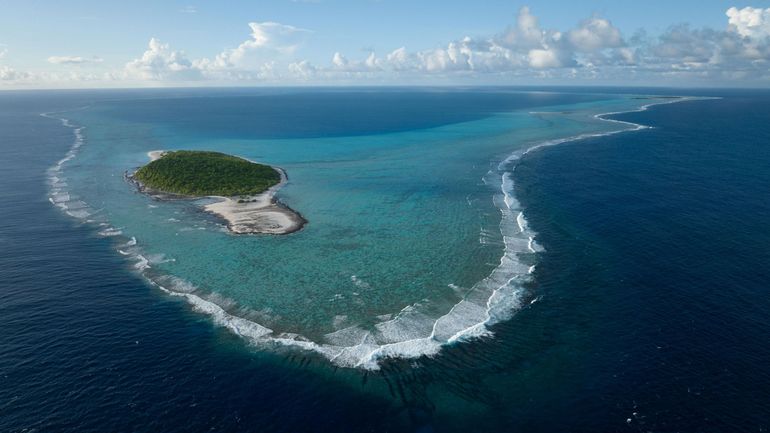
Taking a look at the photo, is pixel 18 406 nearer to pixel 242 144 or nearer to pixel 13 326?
pixel 13 326

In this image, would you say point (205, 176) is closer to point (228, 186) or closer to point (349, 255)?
point (228, 186)

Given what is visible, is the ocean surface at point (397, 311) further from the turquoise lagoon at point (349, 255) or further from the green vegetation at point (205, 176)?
the green vegetation at point (205, 176)

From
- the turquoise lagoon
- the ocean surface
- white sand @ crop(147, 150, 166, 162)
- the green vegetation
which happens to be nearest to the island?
the green vegetation

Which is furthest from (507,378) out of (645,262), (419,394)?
(645,262)

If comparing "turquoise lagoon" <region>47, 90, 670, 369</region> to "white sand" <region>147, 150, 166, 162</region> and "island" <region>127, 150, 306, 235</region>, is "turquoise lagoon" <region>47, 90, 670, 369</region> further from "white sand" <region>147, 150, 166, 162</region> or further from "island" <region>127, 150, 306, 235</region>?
"white sand" <region>147, 150, 166, 162</region>

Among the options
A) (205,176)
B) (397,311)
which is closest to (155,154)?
(205,176)

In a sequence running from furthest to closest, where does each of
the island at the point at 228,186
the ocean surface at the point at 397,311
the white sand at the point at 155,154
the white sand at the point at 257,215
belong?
1. the white sand at the point at 155,154
2. the island at the point at 228,186
3. the white sand at the point at 257,215
4. the ocean surface at the point at 397,311

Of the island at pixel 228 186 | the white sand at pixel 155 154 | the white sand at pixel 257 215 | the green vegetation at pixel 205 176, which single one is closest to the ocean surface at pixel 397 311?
the white sand at pixel 257 215

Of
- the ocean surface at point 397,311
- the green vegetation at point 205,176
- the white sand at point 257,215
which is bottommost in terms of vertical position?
the ocean surface at point 397,311
